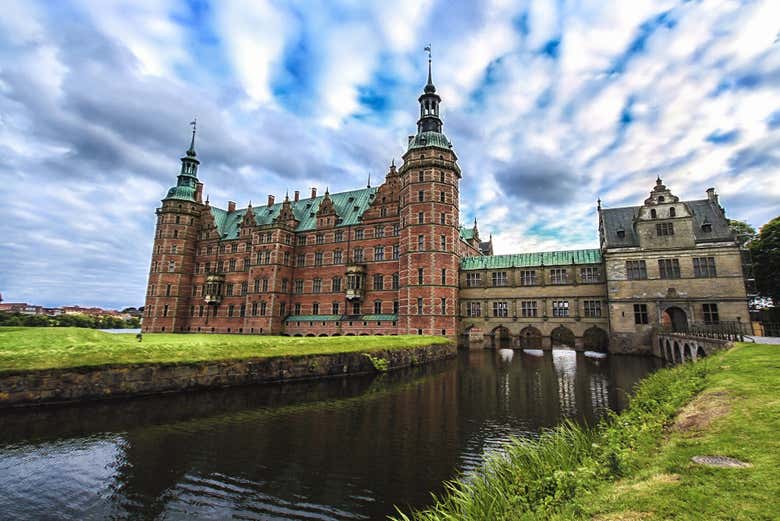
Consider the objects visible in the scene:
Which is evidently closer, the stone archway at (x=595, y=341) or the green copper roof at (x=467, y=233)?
the stone archway at (x=595, y=341)

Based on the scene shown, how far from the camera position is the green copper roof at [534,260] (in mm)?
45156

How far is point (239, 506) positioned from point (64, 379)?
1449cm

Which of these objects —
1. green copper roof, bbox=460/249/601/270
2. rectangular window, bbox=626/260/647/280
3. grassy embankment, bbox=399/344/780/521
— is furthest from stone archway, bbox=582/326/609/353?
grassy embankment, bbox=399/344/780/521

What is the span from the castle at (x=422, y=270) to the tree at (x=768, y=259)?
31.8ft

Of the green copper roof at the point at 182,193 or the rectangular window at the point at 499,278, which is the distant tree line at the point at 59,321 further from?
the rectangular window at the point at 499,278

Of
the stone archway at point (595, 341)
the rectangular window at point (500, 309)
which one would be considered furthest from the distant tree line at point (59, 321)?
the stone archway at point (595, 341)

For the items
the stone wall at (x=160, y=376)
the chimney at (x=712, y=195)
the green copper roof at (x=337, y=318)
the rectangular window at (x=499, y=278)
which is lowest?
the stone wall at (x=160, y=376)

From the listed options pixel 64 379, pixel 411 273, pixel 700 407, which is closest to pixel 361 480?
pixel 700 407

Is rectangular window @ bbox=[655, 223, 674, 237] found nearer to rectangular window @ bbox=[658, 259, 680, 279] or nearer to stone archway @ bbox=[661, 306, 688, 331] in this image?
rectangular window @ bbox=[658, 259, 680, 279]

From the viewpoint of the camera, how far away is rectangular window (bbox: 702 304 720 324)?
37.0 metres

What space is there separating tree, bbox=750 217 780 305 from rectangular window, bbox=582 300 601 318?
65.2 feet

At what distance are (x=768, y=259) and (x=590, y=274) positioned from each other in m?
20.0

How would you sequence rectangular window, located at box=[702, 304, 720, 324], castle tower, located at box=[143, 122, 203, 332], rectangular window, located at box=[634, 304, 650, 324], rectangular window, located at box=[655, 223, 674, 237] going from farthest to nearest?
castle tower, located at box=[143, 122, 203, 332]
rectangular window, located at box=[655, 223, 674, 237]
rectangular window, located at box=[634, 304, 650, 324]
rectangular window, located at box=[702, 304, 720, 324]

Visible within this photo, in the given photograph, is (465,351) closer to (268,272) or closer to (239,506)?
(268,272)
